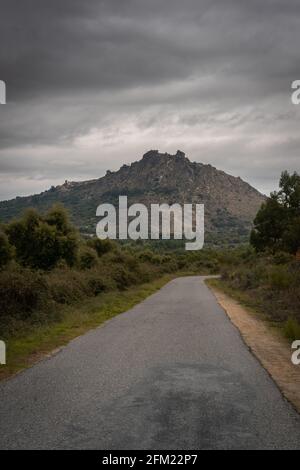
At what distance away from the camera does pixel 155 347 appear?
505 inches

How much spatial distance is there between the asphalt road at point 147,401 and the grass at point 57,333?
570mm

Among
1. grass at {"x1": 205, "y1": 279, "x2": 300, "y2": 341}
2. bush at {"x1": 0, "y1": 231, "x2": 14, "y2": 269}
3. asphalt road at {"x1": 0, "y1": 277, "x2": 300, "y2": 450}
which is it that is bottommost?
grass at {"x1": 205, "y1": 279, "x2": 300, "y2": 341}

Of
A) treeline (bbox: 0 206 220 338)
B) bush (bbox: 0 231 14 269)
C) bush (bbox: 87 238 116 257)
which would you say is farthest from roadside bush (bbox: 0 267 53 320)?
bush (bbox: 87 238 116 257)

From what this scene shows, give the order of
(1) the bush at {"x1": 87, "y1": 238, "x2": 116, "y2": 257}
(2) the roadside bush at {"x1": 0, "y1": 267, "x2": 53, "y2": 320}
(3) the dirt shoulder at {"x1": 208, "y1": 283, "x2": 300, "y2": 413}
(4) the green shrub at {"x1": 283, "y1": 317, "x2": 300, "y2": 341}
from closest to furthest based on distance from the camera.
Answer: (3) the dirt shoulder at {"x1": 208, "y1": 283, "x2": 300, "y2": 413} < (4) the green shrub at {"x1": 283, "y1": 317, "x2": 300, "y2": 341} < (2) the roadside bush at {"x1": 0, "y1": 267, "x2": 53, "y2": 320} < (1) the bush at {"x1": 87, "y1": 238, "x2": 116, "y2": 257}

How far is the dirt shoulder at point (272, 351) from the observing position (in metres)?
8.91

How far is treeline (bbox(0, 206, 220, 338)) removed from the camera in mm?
16938

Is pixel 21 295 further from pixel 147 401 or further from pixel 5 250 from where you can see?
pixel 5 250

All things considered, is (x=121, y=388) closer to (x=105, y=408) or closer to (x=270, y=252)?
(x=105, y=408)

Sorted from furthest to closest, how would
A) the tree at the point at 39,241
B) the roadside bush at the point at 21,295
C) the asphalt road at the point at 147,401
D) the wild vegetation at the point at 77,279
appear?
the tree at the point at 39,241 < the roadside bush at the point at 21,295 < the wild vegetation at the point at 77,279 < the asphalt road at the point at 147,401

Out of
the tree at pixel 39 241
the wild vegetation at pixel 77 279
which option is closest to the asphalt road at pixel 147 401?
the wild vegetation at pixel 77 279

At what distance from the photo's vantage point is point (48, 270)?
3841cm

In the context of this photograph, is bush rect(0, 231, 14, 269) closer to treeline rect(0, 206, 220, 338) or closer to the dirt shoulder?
treeline rect(0, 206, 220, 338)

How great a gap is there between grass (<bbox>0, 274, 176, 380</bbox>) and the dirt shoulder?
495cm

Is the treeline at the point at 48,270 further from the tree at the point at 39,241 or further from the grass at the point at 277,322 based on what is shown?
the grass at the point at 277,322
